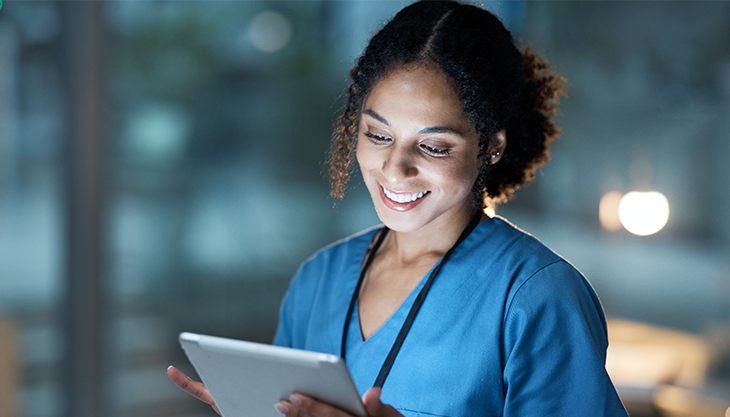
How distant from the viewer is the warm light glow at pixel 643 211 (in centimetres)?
262

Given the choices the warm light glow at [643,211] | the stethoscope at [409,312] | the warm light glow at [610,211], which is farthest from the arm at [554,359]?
the warm light glow at [610,211]

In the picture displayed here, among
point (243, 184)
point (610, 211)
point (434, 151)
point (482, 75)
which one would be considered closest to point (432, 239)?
point (434, 151)

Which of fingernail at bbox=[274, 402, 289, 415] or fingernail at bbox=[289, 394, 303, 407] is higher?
fingernail at bbox=[289, 394, 303, 407]

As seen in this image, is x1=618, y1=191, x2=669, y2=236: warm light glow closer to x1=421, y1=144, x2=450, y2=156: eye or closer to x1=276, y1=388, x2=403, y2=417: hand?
x1=421, y1=144, x2=450, y2=156: eye

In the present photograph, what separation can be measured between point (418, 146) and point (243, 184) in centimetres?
181

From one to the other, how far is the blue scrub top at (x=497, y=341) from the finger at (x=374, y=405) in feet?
0.64

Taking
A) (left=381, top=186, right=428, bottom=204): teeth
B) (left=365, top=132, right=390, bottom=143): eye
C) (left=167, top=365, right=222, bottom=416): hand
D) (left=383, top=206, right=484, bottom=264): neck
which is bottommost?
(left=167, top=365, right=222, bottom=416): hand

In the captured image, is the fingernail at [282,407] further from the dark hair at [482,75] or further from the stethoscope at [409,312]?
the dark hair at [482,75]

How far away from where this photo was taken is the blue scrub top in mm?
917

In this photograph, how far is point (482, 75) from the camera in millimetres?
993

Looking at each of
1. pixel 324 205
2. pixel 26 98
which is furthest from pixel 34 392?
pixel 324 205

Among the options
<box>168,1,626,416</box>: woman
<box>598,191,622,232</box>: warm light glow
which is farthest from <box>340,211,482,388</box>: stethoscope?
<box>598,191,622,232</box>: warm light glow

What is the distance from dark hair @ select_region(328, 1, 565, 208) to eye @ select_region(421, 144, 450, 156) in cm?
6

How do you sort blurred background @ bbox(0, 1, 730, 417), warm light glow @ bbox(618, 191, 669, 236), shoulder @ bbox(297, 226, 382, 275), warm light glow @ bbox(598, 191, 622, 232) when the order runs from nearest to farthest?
1. shoulder @ bbox(297, 226, 382, 275)
2. blurred background @ bbox(0, 1, 730, 417)
3. warm light glow @ bbox(618, 191, 669, 236)
4. warm light glow @ bbox(598, 191, 622, 232)
